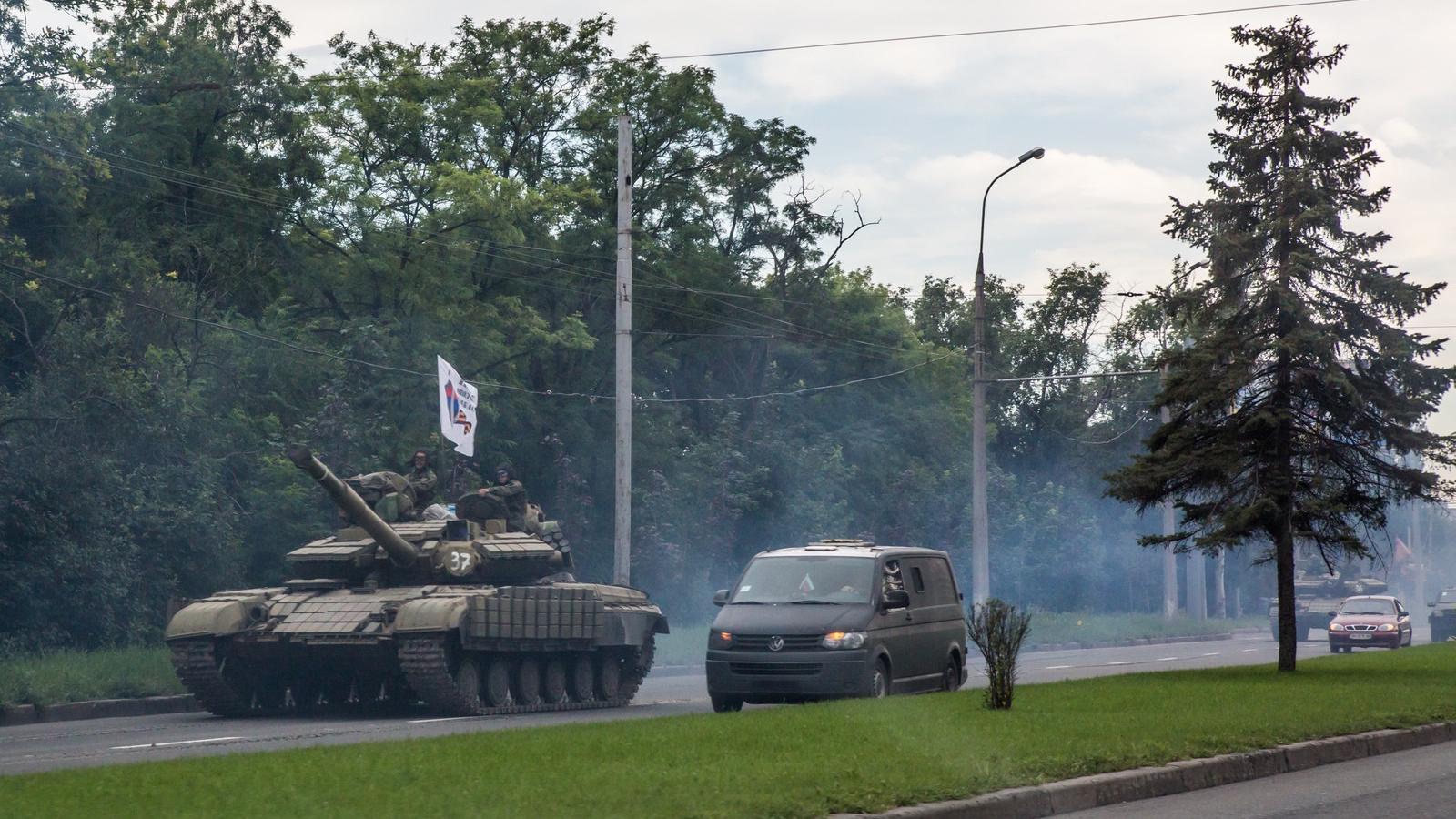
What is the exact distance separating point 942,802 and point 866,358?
4574 centimetres

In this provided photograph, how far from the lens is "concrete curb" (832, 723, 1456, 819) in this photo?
963 cm

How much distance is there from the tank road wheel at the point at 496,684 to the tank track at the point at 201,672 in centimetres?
289

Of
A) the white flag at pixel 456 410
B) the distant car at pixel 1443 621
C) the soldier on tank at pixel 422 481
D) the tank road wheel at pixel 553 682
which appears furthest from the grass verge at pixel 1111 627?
the tank road wheel at pixel 553 682

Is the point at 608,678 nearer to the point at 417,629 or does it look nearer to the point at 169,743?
A: the point at 417,629

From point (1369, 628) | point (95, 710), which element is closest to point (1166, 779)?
point (95, 710)

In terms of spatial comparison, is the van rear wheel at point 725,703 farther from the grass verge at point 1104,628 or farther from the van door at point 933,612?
the grass verge at point 1104,628

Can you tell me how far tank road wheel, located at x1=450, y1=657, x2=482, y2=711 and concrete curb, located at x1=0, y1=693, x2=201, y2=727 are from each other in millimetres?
4399

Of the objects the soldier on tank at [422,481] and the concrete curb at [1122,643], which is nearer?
the soldier on tank at [422,481]

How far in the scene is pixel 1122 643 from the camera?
151 feet

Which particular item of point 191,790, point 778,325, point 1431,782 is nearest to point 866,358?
point 778,325

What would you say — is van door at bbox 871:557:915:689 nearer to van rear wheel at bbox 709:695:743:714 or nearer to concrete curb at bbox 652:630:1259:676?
van rear wheel at bbox 709:695:743:714

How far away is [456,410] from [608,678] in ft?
19.3

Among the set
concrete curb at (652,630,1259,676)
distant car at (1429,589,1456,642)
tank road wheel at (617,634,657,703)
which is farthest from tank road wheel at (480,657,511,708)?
distant car at (1429,589,1456,642)

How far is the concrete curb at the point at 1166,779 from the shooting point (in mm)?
9633
